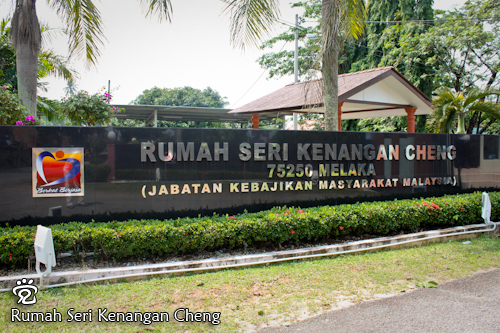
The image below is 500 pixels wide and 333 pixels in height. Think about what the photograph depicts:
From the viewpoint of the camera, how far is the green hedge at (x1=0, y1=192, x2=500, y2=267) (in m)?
5.48

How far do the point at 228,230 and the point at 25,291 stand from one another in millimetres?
2865

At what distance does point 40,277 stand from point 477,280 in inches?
231

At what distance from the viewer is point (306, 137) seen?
8070 millimetres

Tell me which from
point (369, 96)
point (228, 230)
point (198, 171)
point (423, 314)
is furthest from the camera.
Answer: point (369, 96)

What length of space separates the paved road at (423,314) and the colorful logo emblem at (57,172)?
14.5 ft

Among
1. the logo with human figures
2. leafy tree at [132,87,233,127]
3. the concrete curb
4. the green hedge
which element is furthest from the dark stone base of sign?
leafy tree at [132,87,233,127]

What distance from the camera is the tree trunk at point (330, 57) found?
Result: 8062 mm

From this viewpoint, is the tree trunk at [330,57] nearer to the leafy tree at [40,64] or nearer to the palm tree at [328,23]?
the palm tree at [328,23]

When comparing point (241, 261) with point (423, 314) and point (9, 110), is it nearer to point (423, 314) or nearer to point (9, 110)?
point (423, 314)

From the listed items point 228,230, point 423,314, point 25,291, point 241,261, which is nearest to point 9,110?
point 25,291

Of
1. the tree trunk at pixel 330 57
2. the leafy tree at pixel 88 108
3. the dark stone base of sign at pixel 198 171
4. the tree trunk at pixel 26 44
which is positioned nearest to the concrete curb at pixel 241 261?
the dark stone base of sign at pixel 198 171

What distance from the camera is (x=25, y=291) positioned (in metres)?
4.52

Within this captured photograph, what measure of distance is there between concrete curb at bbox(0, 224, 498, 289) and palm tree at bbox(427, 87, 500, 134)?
199 inches

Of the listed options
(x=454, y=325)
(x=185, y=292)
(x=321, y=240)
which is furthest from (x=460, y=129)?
(x=185, y=292)
